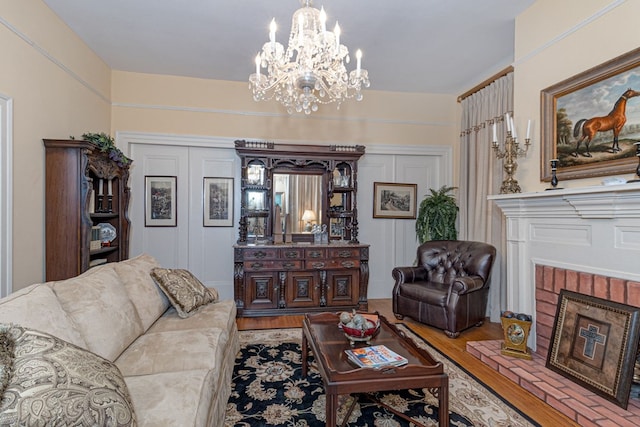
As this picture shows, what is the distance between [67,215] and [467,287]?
400cm

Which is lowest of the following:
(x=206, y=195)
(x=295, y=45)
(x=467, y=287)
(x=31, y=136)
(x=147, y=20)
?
(x=467, y=287)

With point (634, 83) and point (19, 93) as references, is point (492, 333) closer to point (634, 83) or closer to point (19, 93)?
point (634, 83)

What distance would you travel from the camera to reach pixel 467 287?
345 centimetres

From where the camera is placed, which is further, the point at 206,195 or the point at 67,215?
the point at 206,195

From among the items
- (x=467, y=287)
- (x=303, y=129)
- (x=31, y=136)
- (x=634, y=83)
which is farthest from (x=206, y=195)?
(x=634, y=83)

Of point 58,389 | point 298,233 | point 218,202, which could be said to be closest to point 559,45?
point 298,233

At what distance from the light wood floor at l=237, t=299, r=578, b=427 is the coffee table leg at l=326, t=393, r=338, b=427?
1.42 metres

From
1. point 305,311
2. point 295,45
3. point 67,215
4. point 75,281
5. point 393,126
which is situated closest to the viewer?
point 75,281

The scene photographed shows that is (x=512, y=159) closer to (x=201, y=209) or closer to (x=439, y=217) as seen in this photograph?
(x=439, y=217)

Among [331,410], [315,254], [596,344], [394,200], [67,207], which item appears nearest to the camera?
[331,410]

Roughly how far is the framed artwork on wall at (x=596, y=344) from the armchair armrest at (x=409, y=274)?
5.40ft

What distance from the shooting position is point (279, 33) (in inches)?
139

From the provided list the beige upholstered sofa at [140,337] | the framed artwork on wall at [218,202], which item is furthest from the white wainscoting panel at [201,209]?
the beige upholstered sofa at [140,337]

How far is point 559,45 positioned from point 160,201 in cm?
488
